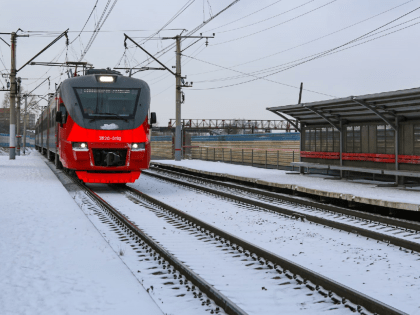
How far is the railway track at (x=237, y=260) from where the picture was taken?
16.2ft

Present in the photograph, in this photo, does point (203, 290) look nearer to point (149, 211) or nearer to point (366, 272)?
point (366, 272)

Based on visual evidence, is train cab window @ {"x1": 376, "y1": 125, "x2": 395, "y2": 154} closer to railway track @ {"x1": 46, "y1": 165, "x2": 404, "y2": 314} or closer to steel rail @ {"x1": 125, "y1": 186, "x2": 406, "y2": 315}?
railway track @ {"x1": 46, "y1": 165, "x2": 404, "y2": 314}

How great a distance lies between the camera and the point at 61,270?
614cm

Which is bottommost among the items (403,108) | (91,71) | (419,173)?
(419,173)

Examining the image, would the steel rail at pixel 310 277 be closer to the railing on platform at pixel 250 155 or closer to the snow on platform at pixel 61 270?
the snow on platform at pixel 61 270

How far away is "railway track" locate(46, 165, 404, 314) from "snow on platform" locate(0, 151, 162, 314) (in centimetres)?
59

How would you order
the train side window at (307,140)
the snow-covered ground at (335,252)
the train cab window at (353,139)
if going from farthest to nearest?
the train side window at (307,140) → the train cab window at (353,139) → the snow-covered ground at (335,252)

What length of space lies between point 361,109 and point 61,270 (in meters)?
10.9

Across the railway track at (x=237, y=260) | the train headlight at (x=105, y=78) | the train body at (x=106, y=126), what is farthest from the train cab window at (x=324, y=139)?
the railway track at (x=237, y=260)

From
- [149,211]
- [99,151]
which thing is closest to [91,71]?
[99,151]

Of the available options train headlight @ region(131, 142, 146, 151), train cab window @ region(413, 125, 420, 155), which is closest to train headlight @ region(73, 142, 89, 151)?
train headlight @ region(131, 142, 146, 151)

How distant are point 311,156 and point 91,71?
25.8ft

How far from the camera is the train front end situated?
589 inches

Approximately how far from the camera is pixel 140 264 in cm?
681
